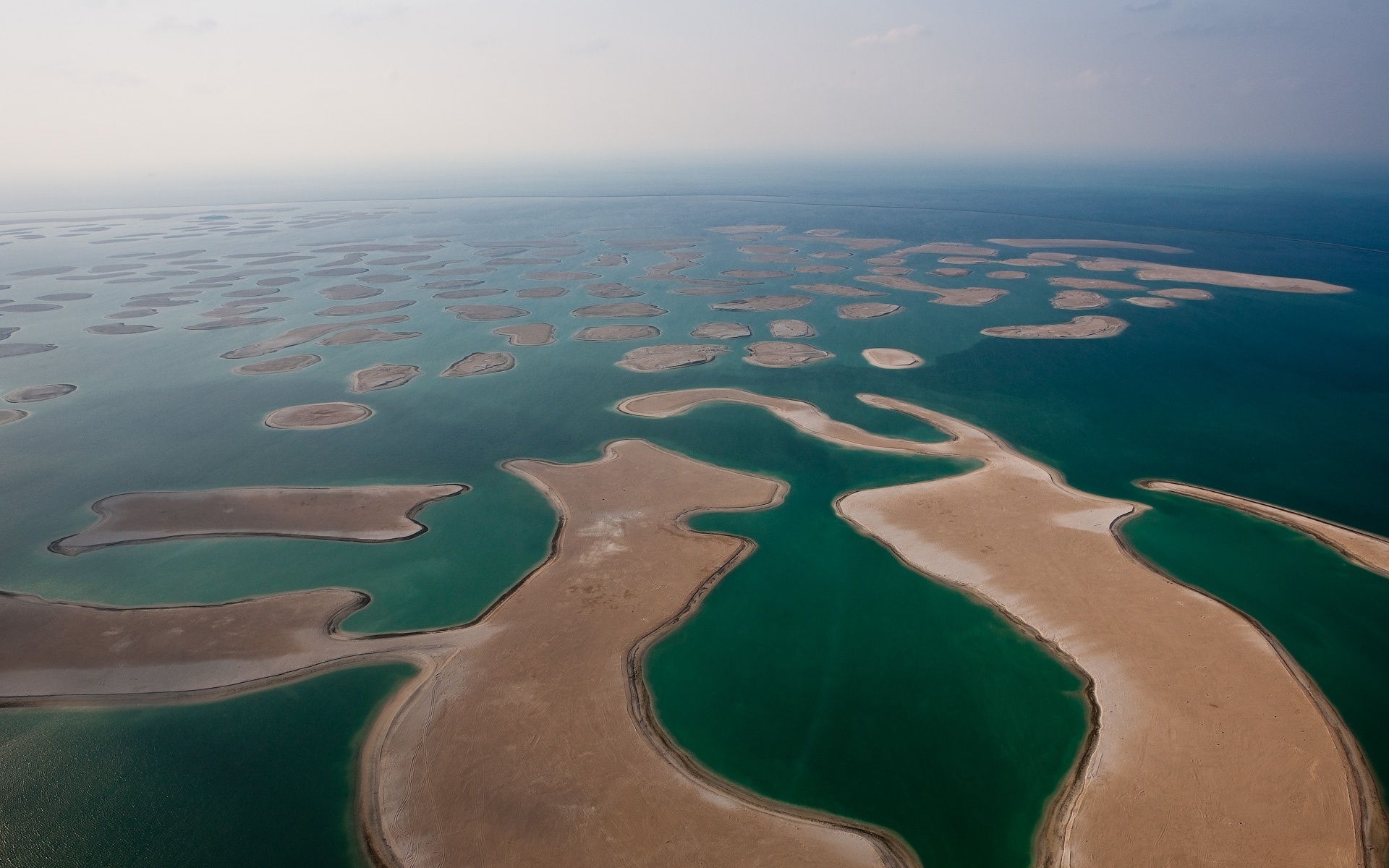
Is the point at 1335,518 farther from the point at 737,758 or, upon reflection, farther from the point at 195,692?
the point at 195,692

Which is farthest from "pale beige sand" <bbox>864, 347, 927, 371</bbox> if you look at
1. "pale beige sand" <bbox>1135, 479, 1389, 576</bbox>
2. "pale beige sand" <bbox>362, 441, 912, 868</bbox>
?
"pale beige sand" <bbox>362, 441, 912, 868</bbox>

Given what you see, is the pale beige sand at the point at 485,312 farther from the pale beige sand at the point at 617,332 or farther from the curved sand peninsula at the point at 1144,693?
the curved sand peninsula at the point at 1144,693

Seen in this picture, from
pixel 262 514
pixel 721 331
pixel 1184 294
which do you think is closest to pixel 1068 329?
pixel 1184 294

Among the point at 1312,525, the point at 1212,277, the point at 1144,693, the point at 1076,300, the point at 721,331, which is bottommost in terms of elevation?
the point at 1144,693

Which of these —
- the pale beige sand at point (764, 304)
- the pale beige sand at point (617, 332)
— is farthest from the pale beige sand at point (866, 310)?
the pale beige sand at point (617, 332)

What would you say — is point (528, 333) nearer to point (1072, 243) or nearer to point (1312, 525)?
point (1312, 525)

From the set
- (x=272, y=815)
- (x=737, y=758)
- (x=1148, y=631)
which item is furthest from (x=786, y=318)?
(x=272, y=815)
